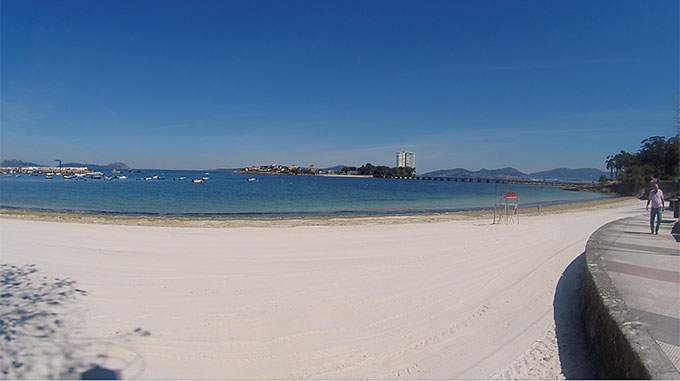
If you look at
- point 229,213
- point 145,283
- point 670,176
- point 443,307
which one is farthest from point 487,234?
point 670,176

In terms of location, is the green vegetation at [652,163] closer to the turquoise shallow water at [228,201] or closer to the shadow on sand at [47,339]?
the turquoise shallow water at [228,201]

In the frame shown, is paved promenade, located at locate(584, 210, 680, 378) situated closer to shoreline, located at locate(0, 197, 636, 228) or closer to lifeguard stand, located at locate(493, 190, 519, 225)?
lifeguard stand, located at locate(493, 190, 519, 225)

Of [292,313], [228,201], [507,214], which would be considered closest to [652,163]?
[507,214]

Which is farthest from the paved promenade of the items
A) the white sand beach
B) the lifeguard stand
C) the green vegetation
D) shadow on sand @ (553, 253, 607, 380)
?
the green vegetation

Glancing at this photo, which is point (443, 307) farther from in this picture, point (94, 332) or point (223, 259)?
point (223, 259)

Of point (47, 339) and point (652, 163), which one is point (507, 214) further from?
point (652, 163)

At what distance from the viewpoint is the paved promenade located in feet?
10.0

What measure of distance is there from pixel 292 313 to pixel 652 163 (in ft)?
337

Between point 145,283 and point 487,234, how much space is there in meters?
12.3

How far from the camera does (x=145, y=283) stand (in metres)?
7.02

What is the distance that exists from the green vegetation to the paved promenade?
52613mm

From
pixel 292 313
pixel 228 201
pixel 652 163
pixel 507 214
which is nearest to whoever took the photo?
pixel 292 313

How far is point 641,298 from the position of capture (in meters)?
4.43

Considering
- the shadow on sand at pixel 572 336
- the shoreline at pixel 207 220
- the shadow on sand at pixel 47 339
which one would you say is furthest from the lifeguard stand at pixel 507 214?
the shadow on sand at pixel 47 339
